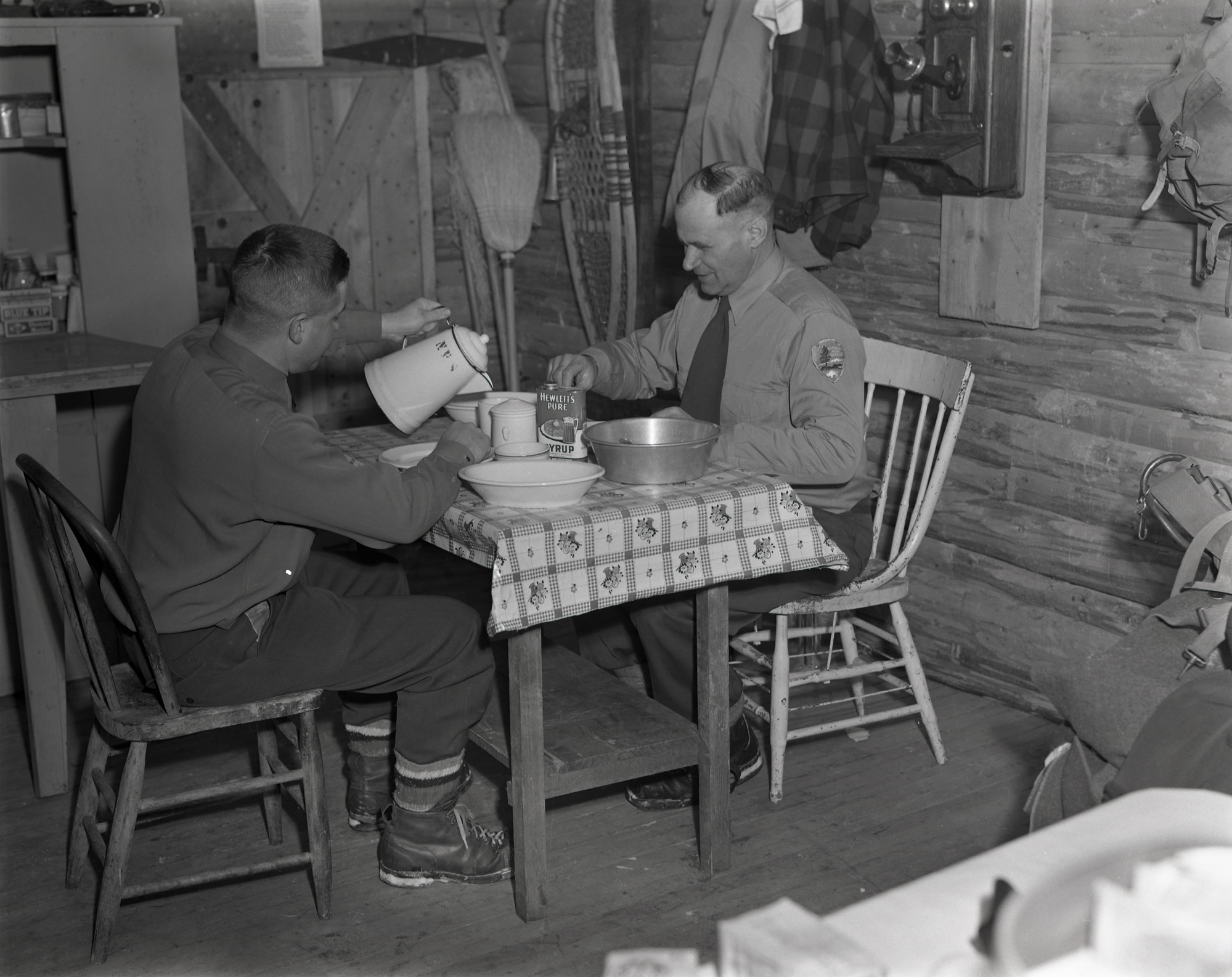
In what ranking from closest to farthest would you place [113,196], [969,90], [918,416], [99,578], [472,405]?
[99,578] → [472,405] → [969,90] → [918,416] → [113,196]

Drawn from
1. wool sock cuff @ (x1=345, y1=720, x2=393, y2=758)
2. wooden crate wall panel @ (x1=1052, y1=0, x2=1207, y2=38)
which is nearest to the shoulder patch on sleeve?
wooden crate wall panel @ (x1=1052, y1=0, x2=1207, y2=38)

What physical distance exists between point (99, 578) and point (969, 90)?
7.66ft

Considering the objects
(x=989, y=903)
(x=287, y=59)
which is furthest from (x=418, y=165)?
(x=989, y=903)

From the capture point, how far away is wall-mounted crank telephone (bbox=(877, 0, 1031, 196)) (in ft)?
10.6

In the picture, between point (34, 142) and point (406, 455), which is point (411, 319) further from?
point (34, 142)

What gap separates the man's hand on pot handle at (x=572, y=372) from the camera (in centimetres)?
321

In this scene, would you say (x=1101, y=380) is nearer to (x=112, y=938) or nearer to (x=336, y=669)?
(x=336, y=669)

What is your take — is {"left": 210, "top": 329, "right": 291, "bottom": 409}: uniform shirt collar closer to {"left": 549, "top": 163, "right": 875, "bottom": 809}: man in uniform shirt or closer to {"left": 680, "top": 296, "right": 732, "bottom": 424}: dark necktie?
{"left": 549, "top": 163, "right": 875, "bottom": 809}: man in uniform shirt

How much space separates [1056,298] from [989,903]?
2578 mm

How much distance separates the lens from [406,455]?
2824mm

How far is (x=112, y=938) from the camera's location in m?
2.60

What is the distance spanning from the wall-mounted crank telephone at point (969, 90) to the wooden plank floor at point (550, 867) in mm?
1458

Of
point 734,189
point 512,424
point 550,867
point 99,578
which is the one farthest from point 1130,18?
point 99,578

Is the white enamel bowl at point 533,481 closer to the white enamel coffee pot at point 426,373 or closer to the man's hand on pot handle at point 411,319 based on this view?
the white enamel coffee pot at point 426,373
